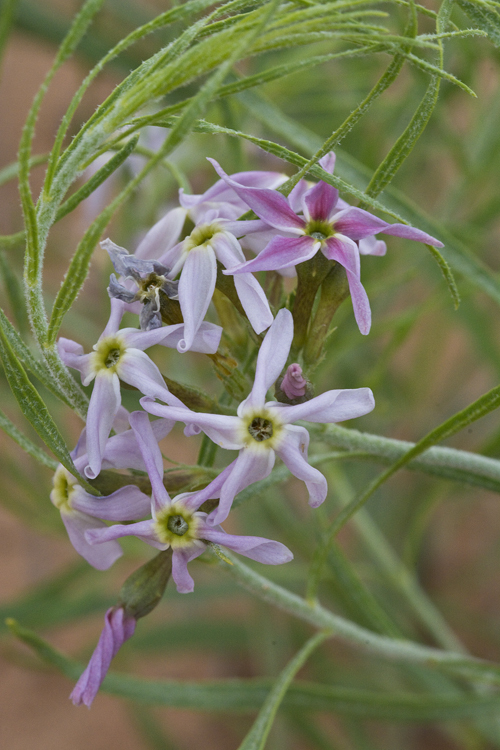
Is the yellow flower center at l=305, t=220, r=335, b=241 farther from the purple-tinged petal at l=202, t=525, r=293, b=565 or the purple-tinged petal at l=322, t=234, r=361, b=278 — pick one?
the purple-tinged petal at l=202, t=525, r=293, b=565

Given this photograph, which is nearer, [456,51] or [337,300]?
[337,300]

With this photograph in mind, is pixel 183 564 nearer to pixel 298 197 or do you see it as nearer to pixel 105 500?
pixel 105 500

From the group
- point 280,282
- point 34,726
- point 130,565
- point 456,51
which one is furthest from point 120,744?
point 456,51

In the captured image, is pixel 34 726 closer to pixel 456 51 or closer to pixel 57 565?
pixel 57 565

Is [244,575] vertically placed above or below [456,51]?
below

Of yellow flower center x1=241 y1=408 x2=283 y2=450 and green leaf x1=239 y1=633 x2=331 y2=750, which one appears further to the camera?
green leaf x1=239 y1=633 x2=331 y2=750

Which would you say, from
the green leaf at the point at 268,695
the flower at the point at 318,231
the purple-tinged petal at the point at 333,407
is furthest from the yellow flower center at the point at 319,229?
the green leaf at the point at 268,695

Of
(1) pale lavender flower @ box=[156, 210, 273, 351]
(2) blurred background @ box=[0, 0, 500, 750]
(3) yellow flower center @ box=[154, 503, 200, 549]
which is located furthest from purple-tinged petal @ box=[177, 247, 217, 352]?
(2) blurred background @ box=[0, 0, 500, 750]
